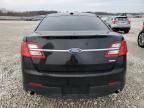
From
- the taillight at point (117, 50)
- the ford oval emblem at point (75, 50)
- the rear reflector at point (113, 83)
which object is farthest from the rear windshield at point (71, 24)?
the rear reflector at point (113, 83)

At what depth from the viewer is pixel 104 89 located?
9.55 feet

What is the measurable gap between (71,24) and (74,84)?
1.39 metres

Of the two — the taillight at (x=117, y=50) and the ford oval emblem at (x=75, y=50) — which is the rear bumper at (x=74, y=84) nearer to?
the taillight at (x=117, y=50)

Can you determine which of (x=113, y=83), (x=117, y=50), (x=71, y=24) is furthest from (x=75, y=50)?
(x=71, y=24)

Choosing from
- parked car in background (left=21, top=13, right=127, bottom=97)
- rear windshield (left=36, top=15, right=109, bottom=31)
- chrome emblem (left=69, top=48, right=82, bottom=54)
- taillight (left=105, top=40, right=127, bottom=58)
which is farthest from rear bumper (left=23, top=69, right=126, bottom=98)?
rear windshield (left=36, top=15, right=109, bottom=31)

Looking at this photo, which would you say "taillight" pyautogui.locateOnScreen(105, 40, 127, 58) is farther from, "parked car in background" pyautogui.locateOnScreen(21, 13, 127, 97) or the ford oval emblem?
the ford oval emblem

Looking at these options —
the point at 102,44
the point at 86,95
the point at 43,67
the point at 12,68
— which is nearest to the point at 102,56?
the point at 102,44

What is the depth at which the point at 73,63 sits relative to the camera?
2.81 metres

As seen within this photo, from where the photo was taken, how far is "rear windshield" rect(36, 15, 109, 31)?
365 cm

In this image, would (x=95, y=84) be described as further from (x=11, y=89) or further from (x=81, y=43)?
(x=11, y=89)

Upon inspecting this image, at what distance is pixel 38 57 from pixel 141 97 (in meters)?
2.12

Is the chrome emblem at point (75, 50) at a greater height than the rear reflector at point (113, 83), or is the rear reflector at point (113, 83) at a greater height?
the chrome emblem at point (75, 50)

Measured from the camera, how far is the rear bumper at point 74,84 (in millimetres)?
2824

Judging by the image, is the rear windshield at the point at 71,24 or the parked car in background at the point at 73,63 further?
the rear windshield at the point at 71,24
